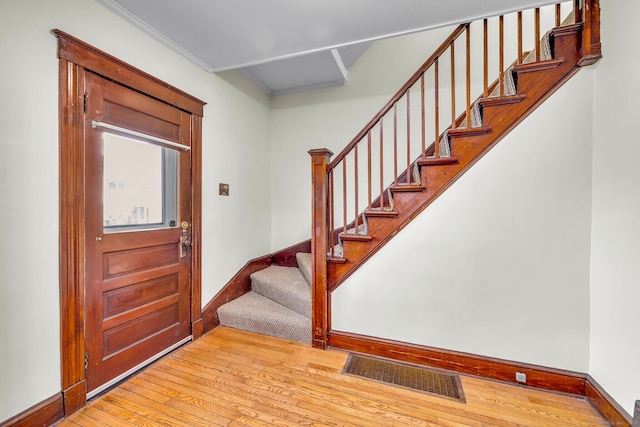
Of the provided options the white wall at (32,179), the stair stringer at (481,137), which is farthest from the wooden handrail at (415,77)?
the white wall at (32,179)

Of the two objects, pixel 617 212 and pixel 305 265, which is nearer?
pixel 617 212

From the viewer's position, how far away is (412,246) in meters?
1.98

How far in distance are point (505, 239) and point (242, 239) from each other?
7.93 feet

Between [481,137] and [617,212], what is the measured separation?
2.69ft

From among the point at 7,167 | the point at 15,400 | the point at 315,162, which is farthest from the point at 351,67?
the point at 15,400

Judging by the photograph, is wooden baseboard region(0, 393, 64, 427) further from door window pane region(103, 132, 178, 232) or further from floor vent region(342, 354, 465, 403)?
floor vent region(342, 354, 465, 403)

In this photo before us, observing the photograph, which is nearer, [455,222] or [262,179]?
[455,222]

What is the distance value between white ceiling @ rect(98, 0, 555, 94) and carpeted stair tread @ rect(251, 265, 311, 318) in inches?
82.0

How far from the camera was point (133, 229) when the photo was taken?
1893mm

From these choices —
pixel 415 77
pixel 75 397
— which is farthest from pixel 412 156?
pixel 75 397

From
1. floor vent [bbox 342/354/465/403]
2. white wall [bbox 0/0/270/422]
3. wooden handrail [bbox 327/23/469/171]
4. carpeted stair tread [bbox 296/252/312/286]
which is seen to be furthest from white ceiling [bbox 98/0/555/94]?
floor vent [bbox 342/354/465/403]

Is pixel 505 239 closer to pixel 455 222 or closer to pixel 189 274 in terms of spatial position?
pixel 455 222

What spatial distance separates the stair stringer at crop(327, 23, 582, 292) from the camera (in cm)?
168

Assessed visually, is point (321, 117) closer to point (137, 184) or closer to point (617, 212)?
point (137, 184)
